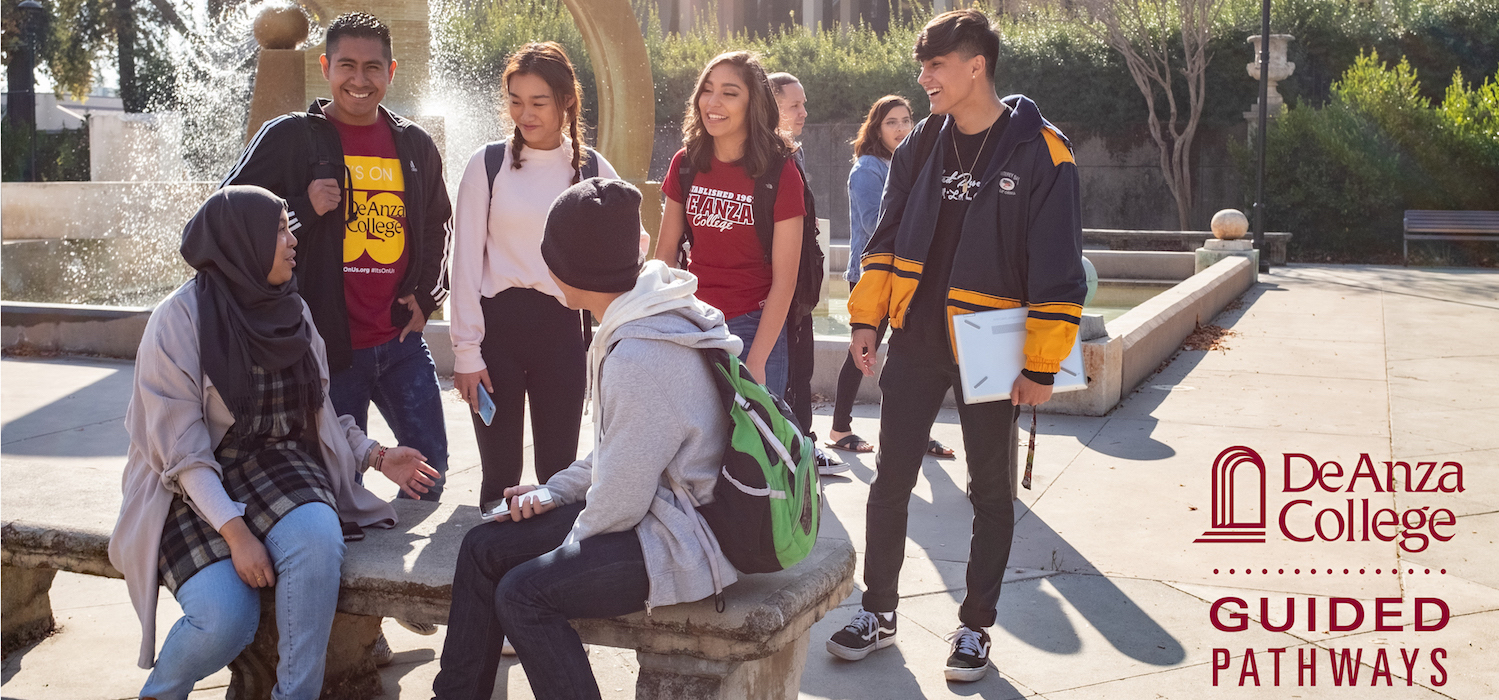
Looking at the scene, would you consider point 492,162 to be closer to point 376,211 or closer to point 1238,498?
point 376,211

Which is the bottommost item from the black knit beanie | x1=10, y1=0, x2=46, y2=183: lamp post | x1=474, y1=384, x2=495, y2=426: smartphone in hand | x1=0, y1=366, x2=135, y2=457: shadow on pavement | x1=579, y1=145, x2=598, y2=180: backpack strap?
x1=0, y1=366, x2=135, y2=457: shadow on pavement

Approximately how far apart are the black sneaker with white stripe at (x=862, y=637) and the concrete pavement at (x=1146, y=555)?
0.16ft

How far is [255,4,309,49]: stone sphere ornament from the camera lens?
9852 millimetres

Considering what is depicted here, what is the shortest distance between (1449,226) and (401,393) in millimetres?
17438

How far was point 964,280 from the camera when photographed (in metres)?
3.38

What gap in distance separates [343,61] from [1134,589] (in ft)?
10.1

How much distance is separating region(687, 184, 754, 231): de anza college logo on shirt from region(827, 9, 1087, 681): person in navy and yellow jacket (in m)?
0.52

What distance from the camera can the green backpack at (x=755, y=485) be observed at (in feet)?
8.12

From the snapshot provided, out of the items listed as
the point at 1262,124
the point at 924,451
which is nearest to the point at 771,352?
the point at 924,451

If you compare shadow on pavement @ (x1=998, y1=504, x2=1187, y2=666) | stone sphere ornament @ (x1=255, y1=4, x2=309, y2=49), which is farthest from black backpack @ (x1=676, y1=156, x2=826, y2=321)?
stone sphere ornament @ (x1=255, y1=4, x2=309, y2=49)

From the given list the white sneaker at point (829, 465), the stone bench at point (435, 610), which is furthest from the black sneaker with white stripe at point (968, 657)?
the white sneaker at point (829, 465)

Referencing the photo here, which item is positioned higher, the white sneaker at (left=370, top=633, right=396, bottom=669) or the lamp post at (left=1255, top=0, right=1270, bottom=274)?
the lamp post at (left=1255, top=0, right=1270, bottom=274)

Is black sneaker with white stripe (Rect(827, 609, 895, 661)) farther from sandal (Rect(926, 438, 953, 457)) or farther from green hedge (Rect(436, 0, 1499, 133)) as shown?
green hedge (Rect(436, 0, 1499, 133))

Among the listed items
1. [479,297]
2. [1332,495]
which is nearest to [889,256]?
[479,297]
